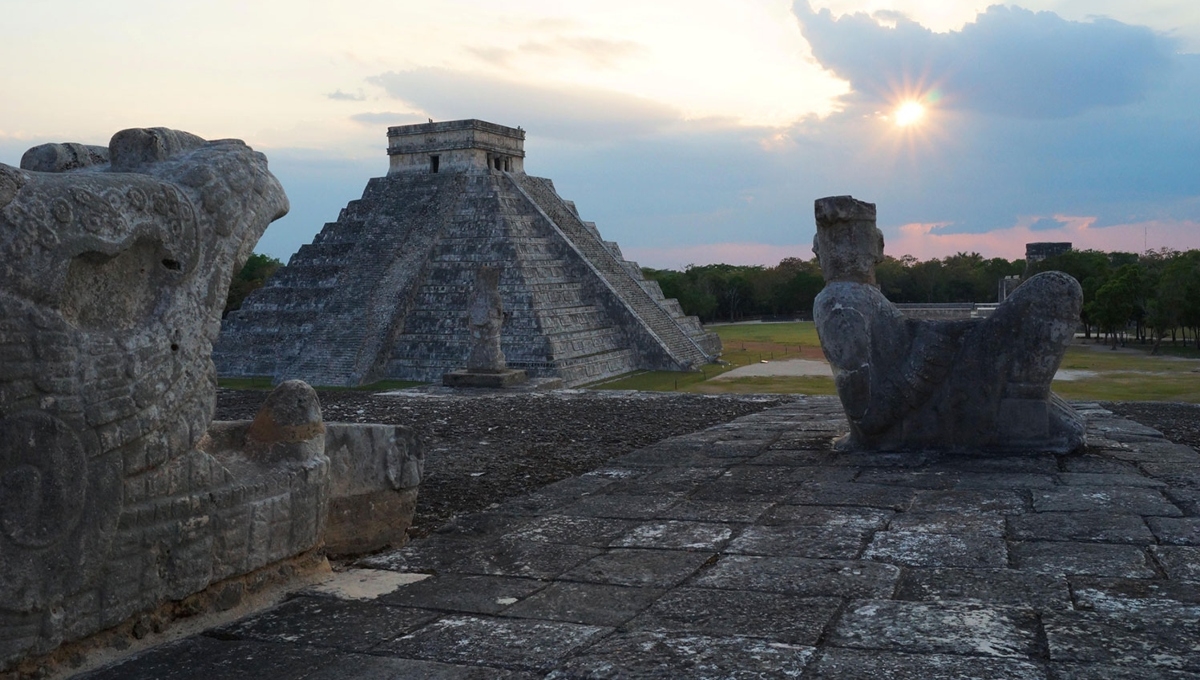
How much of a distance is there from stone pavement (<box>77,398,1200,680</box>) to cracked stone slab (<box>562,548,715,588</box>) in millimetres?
16

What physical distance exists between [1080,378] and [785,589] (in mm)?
20179

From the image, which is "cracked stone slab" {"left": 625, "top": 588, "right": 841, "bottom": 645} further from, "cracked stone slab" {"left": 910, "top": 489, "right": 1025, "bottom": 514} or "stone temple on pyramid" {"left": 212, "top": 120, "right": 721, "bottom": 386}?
"stone temple on pyramid" {"left": 212, "top": 120, "right": 721, "bottom": 386}

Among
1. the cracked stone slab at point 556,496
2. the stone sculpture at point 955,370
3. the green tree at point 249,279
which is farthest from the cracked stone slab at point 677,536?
the green tree at point 249,279

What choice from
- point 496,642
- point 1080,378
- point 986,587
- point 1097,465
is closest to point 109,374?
point 496,642

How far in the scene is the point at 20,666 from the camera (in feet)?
10.7

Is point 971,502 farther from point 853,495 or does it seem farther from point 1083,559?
point 1083,559

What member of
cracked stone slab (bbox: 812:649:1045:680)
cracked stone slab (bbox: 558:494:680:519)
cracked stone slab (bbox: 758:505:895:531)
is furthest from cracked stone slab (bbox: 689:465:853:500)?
cracked stone slab (bbox: 812:649:1045:680)

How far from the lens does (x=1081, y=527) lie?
500cm

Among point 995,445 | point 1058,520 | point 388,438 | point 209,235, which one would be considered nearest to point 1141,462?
point 995,445

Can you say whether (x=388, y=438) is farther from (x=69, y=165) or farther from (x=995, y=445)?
(x=995, y=445)

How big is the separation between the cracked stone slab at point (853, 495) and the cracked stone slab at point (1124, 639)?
77.5 inches

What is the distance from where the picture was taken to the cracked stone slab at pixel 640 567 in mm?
4395

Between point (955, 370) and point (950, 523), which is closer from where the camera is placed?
point (950, 523)

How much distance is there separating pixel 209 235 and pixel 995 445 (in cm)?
538
